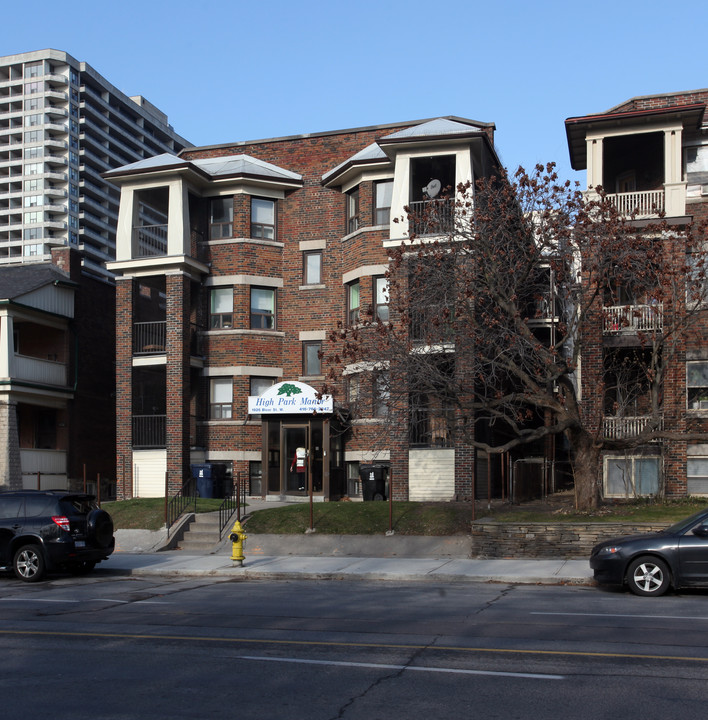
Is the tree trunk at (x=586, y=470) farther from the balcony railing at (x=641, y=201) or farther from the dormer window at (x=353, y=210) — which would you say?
the dormer window at (x=353, y=210)

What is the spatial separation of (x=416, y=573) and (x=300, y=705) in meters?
9.99

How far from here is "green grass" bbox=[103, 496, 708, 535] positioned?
67.2 ft

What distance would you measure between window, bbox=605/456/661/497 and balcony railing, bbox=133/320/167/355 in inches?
606

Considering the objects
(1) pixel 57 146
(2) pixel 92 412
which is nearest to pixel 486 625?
(2) pixel 92 412

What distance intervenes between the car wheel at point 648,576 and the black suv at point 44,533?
1019 centimetres

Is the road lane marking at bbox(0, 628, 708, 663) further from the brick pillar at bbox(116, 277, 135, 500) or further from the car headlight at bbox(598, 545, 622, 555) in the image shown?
the brick pillar at bbox(116, 277, 135, 500)

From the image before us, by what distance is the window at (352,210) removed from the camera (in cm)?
3027

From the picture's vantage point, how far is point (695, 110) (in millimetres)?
25266

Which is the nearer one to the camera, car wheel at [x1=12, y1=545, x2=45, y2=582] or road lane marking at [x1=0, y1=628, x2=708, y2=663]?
road lane marking at [x1=0, y1=628, x2=708, y2=663]

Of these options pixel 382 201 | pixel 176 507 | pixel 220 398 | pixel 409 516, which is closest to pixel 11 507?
pixel 176 507

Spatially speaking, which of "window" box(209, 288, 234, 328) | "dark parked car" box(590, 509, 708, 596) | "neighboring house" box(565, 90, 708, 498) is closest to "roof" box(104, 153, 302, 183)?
"window" box(209, 288, 234, 328)

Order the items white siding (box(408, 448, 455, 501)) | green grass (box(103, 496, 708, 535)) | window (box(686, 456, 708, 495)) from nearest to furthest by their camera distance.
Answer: green grass (box(103, 496, 708, 535))
window (box(686, 456, 708, 495))
white siding (box(408, 448, 455, 501))

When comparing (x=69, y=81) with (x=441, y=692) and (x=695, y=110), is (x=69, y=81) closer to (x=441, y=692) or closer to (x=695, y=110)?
(x=695, y=110)

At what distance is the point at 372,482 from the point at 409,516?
199 inches
